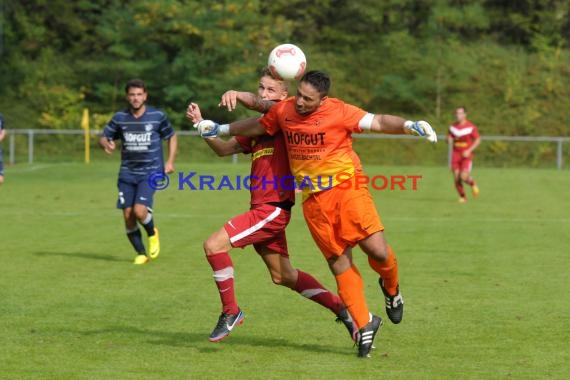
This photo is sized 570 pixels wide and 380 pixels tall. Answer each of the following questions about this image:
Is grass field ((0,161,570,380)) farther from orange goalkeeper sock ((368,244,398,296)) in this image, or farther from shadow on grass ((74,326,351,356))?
orange goalkeeper sock ((368,244,398,296))

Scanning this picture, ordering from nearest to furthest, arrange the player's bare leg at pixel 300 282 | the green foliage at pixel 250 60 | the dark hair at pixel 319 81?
1. the dark hair at pixel 319 81
2. the player's bare leg at pixel 300 282
3. the green foliage at pixel 250 60

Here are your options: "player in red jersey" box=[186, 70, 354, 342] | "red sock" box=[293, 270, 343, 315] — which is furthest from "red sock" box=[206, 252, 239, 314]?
"red sock" box=[293, 270, 343, 315]

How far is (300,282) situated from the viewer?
7.99 meters

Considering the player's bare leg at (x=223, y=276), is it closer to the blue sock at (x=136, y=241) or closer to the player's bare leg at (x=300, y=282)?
the player's bare leg at (x=300, y=282)

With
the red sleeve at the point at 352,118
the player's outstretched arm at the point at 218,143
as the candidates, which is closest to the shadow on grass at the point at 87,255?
the player's outstretched arm at the point at 218,143

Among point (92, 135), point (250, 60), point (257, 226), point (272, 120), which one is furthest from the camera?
point (250, 60)

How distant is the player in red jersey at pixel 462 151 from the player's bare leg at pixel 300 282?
47.2 ft

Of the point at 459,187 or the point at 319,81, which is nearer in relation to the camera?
the point at 319,81

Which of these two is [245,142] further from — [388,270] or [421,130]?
[421,130]

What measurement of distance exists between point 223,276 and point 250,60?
36454 millimetres

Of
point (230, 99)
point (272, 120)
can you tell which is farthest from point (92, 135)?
point (272, 120)

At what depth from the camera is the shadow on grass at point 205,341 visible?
7.71m

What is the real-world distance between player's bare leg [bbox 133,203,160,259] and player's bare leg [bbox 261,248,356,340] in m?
4.84

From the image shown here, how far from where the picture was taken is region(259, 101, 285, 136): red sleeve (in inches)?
298
